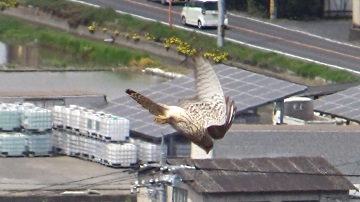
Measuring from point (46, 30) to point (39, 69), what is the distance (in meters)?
5.48

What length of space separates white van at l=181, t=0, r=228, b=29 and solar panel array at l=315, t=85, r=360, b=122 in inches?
488

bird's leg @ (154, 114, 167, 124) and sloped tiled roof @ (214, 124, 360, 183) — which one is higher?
bird's leg @ (154, 114, 167, 124)

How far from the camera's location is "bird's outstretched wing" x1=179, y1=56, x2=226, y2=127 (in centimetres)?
572

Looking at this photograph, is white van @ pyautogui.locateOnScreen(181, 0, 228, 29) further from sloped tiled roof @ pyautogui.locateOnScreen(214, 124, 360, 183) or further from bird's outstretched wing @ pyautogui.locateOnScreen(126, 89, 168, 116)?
bird's outstretched wing @ pyautogui.locateOnScreen(126, 89, 168, 116)

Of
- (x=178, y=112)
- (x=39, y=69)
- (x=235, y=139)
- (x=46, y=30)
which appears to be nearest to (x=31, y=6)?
(x=46, y=30)

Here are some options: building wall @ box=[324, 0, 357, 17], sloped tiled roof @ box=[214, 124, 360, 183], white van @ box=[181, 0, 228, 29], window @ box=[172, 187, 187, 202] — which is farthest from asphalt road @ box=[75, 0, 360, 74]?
window @ box=[172, 187, 187, 202]

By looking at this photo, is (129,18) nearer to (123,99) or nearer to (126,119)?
(123,99)

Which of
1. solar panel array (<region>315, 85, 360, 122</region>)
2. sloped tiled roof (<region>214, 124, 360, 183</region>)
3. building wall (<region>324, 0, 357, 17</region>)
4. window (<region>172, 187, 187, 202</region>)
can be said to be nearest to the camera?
window (<region>172, 187, 187, 202</region>)

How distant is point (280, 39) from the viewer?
3073 cm

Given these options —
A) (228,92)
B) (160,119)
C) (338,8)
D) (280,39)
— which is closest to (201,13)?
(280,39)

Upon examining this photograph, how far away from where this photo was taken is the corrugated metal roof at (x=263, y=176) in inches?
505

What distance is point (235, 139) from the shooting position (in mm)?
15867

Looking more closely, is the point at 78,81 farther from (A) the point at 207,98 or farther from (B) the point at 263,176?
(A) the point at 207,98

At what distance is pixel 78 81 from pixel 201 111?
2105 centimetres
